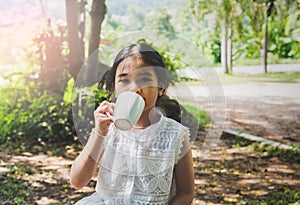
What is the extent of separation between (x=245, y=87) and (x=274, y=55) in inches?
34.0

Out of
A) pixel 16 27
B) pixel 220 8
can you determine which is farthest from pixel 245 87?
pixel 16 27

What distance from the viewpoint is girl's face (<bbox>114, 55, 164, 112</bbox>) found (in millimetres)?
1052

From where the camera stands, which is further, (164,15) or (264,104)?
(164,15)

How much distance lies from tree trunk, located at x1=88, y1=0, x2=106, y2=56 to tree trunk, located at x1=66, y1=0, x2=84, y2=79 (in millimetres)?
178

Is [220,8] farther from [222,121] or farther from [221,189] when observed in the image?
[222,121]

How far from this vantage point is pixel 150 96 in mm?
1076

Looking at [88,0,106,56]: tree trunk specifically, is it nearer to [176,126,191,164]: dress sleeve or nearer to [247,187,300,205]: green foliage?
[247,187,300,205]: green foliage

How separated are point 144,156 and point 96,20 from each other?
334cm

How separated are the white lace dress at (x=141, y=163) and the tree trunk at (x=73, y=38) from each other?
3.34m

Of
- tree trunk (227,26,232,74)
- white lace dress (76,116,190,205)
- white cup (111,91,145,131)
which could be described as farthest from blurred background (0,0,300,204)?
white cup (111,91,145,131)

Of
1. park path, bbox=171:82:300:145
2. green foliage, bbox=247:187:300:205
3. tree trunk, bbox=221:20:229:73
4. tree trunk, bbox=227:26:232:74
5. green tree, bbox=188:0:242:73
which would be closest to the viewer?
green foliage, bbox=247:187:300:205

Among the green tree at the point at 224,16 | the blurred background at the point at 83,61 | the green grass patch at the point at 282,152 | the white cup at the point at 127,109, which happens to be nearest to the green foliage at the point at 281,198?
the blurred background at the point at 83,61

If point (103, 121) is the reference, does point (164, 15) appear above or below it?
below

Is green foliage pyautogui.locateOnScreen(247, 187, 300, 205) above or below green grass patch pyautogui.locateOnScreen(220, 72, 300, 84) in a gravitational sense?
above
